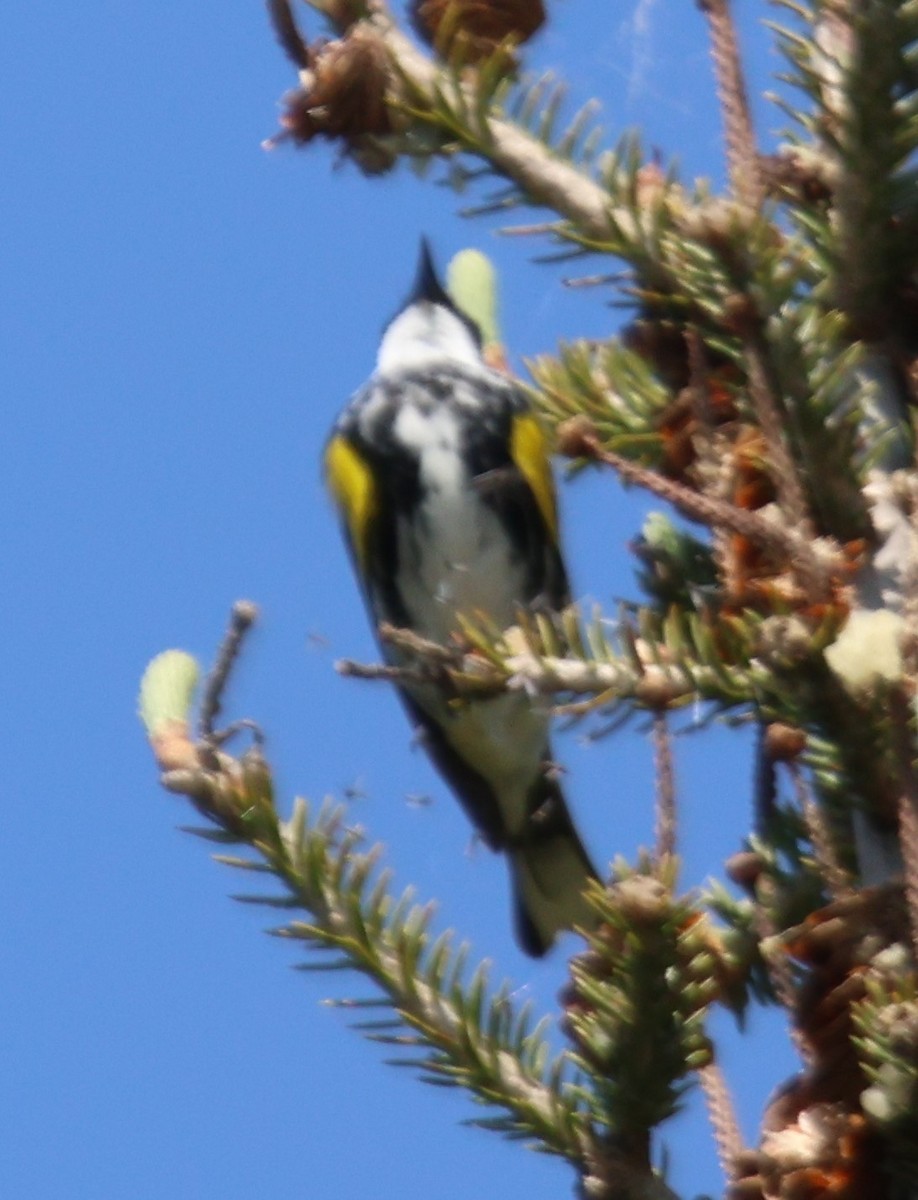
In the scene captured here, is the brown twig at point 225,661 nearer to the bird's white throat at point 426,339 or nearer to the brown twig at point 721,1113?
the brown twig at point 721,1113

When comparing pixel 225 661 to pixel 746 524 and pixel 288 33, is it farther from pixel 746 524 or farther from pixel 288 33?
pixel 288 33

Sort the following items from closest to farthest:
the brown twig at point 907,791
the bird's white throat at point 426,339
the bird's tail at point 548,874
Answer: the brown twig at point 907,791 → the bird's tail at point 548,874 → the bird's white throat at point 426,339

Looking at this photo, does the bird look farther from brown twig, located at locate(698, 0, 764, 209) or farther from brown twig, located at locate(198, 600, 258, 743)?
brown twig, located at locate(198, 600, 258, 743)

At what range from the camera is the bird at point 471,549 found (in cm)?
214

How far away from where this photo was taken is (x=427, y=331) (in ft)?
8.76

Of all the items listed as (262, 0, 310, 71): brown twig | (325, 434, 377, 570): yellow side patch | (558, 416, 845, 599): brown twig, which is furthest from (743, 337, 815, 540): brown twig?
(325, 434, 377, 570): yellow side patch

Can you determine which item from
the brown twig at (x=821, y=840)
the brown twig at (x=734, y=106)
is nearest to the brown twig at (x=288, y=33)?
the brown twig at (x=734, y=106)

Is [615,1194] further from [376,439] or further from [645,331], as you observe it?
[376,439]

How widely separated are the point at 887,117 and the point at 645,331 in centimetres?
26

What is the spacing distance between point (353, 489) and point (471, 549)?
0.54 feet

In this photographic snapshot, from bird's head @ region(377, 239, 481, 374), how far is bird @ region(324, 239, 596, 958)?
0.48 ft

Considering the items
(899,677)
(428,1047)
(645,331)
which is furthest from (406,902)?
(645,331)

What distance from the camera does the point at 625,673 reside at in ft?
3.07

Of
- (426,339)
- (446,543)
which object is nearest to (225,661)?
(446,543)
